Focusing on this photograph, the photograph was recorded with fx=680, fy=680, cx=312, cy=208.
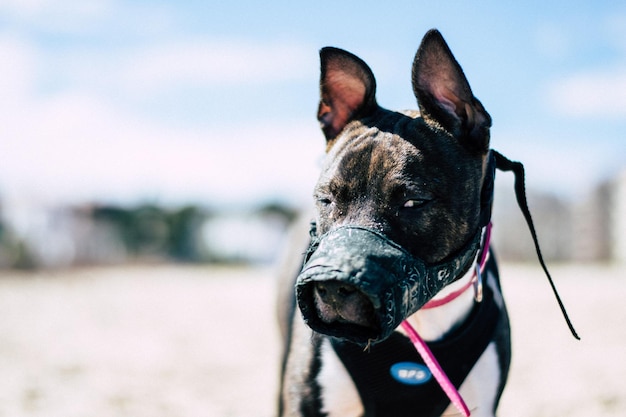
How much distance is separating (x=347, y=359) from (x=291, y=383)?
0.30 m

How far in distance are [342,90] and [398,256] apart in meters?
0.92

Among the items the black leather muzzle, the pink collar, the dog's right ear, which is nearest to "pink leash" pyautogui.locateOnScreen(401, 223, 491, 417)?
the pink collar

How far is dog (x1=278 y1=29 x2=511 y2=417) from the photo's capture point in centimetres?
203

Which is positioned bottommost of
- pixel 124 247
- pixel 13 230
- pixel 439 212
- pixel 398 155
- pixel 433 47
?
pixel 124 247

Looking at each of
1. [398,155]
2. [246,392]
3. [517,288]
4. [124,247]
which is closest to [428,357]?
[398,155]

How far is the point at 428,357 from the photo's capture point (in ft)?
8.02

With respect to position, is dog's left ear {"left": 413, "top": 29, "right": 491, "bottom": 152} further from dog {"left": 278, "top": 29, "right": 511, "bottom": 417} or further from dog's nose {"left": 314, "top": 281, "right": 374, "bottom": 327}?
dog's nose {"left": 314, "top": 281, "right": 374, "bottom": 327}

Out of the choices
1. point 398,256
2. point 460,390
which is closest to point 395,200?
point 398,256

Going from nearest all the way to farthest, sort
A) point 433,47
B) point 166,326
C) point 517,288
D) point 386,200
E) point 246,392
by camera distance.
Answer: point 386,200 → point 433,47 → point 246,392 → point 166,326 → point 517,288

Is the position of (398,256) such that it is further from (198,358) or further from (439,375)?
(198,358)

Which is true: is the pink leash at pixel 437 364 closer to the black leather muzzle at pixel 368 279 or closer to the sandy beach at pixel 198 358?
the black leather muzzle at pixel 368 279

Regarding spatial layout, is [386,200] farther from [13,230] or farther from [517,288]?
[13,230]

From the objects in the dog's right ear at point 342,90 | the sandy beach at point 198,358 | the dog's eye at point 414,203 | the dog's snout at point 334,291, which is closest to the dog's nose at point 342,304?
the dog's snout at point 334,291

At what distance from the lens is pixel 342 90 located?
271 cm
